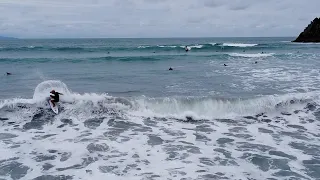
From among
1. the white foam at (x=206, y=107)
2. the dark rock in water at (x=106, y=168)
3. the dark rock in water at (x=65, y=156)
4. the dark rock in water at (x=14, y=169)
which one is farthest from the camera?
the white foam at (x=206, y=107)

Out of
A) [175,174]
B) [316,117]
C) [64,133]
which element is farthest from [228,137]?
[64,133]

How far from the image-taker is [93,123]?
15.2 meters

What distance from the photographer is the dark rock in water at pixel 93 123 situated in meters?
14.8

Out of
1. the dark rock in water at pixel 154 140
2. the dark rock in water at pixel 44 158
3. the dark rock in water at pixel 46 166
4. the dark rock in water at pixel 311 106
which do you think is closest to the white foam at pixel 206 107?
the dark rock in water at pixel 311 106

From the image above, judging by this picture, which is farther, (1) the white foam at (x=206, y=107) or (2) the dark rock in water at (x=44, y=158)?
(1) the white foam at (x=206, y=107)

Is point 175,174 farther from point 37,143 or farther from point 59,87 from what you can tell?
point 59,87

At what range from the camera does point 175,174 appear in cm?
967

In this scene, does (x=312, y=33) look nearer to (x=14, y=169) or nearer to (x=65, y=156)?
(x=65, y=156)

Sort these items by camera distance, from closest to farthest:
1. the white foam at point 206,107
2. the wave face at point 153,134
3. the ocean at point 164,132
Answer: the ocean at point 164,132, the wave face at point 153,134, the white foam at point 206,107

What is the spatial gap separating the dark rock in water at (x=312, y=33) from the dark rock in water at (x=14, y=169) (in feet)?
307

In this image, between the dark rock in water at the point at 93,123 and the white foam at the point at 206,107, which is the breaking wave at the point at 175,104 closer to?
the white foam at the point at 206,107

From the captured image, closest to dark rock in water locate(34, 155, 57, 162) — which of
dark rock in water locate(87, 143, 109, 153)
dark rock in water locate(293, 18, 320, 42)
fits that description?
dark rock in water locate(87, 143, 109, 153)

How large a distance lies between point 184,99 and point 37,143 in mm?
8488

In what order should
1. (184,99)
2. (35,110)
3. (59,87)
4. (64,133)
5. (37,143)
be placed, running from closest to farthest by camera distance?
(37,143) → (64,133) → (35,110) → (184,99) → (59,87)
